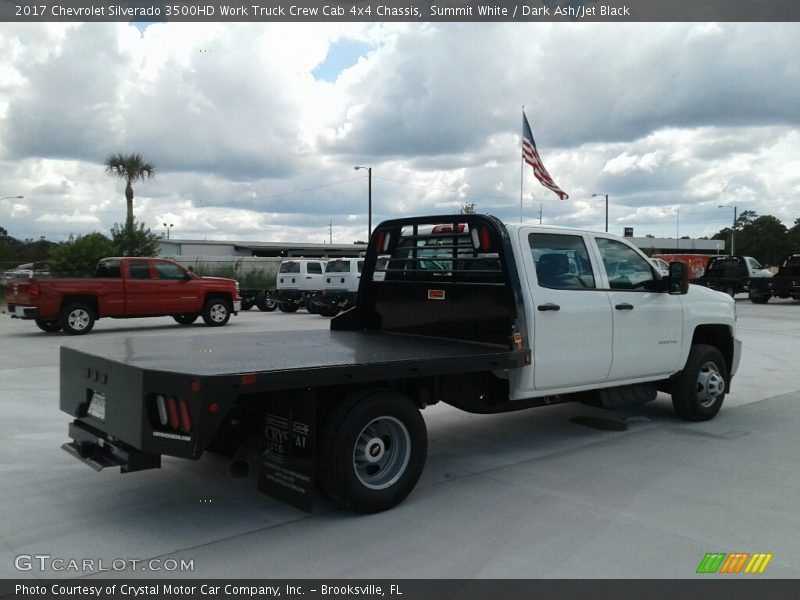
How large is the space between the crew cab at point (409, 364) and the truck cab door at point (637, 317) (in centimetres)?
2

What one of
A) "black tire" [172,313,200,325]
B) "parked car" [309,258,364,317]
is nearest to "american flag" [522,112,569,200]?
"parked car" [309,258,364,317]

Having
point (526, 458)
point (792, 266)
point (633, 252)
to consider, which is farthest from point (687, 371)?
point (792, 266)

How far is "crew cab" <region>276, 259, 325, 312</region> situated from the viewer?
24.7 metres

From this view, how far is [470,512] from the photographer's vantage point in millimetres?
4875

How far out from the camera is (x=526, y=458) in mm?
6262

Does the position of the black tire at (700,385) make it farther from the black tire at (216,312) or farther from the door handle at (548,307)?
the black tire at (216,312)

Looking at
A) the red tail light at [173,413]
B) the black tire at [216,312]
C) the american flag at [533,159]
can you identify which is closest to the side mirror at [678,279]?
the red tail light at [173,413]

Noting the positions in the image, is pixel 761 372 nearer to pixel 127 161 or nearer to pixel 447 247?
pixel 447 247

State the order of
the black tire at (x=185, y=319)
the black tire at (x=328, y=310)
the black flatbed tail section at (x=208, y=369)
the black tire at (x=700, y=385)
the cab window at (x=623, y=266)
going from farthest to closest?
the black tire at (x=328, y=310) < the black tire at (x=185, y=319) < the black tire at (x=700, y=385) < the cab window at (x=623, y=266) < the black flatbed tail section at (x=208, y=369)

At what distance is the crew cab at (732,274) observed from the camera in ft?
99.8

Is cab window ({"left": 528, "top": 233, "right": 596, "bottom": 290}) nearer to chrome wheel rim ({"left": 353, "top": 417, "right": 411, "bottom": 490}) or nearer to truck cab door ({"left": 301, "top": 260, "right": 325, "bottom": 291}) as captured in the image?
chrome wheel rim ({"left": 353, "top": 417, "right": 411, "bottom": 490})

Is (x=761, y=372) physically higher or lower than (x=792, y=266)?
lower

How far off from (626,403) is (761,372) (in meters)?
5.57

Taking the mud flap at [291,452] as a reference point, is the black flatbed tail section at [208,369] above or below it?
above
